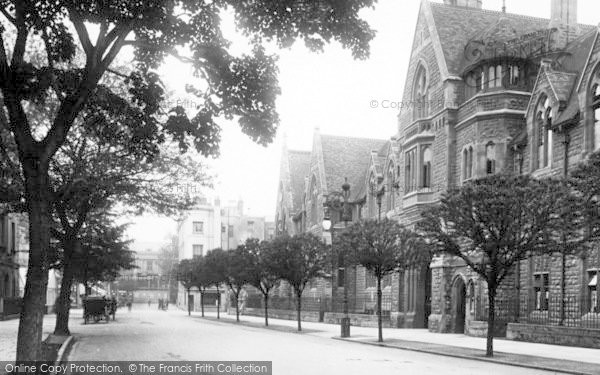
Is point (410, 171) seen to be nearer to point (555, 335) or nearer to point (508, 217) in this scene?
point (555, 335)

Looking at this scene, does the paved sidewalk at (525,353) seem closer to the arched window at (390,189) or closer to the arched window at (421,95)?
the arched window at (421,95)

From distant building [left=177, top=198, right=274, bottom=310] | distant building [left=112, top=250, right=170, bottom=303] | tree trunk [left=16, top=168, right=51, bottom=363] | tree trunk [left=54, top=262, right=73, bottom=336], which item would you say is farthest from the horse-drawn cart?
distant building [left=112, top=250, right=170, bottom=303]

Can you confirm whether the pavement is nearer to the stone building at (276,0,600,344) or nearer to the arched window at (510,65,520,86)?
the stone building at (276,0,600,344)

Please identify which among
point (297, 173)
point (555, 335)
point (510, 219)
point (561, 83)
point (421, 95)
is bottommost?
point (555, 335)

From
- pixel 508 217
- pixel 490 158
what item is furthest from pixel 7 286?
pixel 508 217

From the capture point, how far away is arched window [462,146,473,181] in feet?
111

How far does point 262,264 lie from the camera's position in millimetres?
Answer: 40562

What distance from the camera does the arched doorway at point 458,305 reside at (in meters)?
34.4

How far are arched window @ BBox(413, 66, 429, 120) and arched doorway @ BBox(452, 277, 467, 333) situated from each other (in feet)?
32.5

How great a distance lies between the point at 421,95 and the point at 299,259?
11.6 m

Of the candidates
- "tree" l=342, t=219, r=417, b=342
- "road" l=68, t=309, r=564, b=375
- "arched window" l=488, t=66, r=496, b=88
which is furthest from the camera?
"arched window" l=488, t=66, r=496, b=88

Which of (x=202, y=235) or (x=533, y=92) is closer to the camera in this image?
(x=533, y=92)

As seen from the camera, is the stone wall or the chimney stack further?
the chimney stack

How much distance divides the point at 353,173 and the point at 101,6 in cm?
4926
